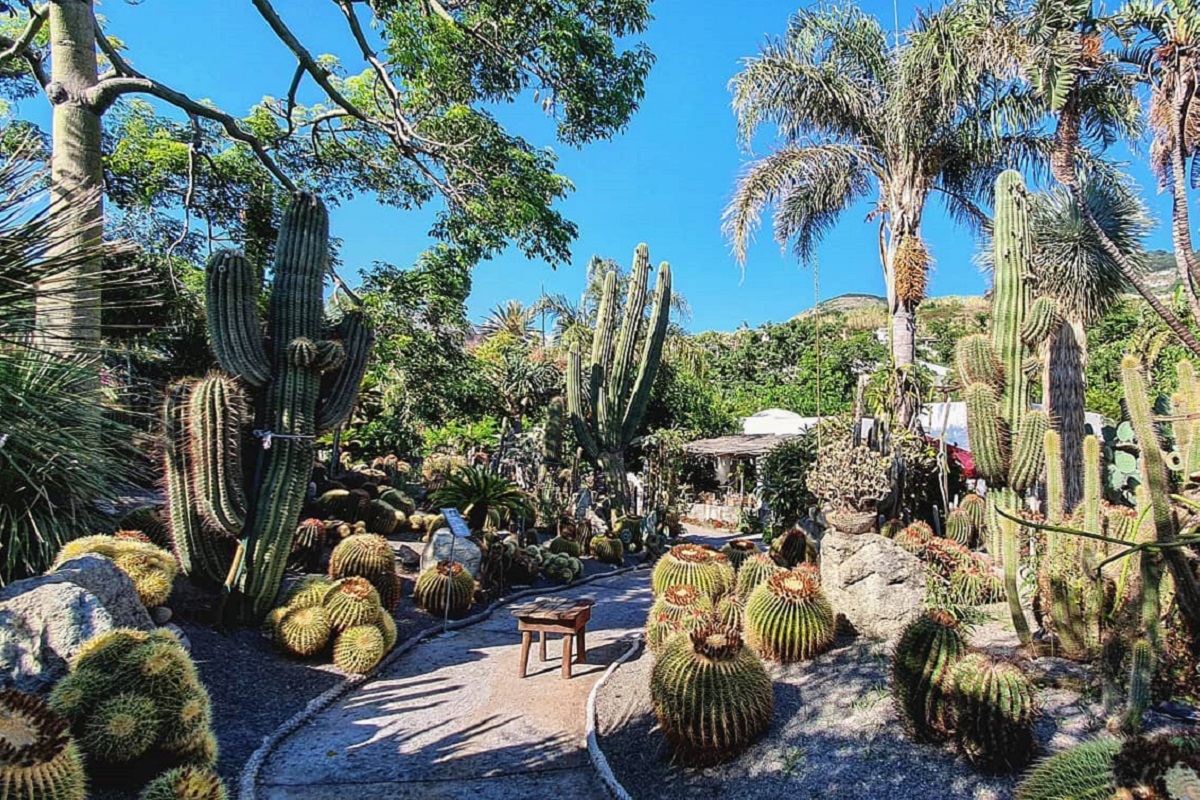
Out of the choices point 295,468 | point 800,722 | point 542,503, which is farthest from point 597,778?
point 542,503

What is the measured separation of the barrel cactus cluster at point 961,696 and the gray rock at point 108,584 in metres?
4.33

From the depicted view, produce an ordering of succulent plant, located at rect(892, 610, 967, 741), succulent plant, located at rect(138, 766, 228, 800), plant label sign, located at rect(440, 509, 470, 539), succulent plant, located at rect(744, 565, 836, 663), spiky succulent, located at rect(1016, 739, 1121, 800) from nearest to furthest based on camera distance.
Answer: spiky succulent, located at rect(1016, 739, 1121, 800) → succulent plant, located at rect(138, 766, 228, 800) → succulent plant, located at rect(892, 610, 967, 741) → succulent plant, located at rect(744, 565, 836, 663) → plant label sign, located at rect(440, 509, 470, 539)

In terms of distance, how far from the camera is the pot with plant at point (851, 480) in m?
6.84

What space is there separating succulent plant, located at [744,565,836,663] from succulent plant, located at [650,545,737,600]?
3.93 feet

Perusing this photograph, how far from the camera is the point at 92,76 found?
Result: 6.43 meters

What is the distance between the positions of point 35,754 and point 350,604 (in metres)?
3.65

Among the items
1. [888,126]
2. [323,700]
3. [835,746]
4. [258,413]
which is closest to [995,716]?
[835,746]

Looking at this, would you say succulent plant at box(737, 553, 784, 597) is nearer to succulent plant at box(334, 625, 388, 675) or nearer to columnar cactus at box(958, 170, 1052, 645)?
columnar cactus at box(958, 170, 1052, 645)

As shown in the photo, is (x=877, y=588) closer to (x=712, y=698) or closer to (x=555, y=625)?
(x=712, y=698)

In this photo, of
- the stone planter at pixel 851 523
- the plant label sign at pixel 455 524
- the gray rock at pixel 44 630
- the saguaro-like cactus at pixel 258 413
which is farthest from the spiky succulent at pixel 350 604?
the stone planter at pixel 851 523

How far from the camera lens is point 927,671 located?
3.50 m

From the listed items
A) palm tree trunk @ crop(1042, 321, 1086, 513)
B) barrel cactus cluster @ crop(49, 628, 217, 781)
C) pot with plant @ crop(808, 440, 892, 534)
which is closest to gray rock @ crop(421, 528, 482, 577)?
pot with plant @ crop(808, 440, 892, 534)

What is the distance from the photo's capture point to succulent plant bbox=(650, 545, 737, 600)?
6168mm

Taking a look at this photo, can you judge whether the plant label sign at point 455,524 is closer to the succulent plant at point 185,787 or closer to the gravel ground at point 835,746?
the gravel ground at point 835,746
